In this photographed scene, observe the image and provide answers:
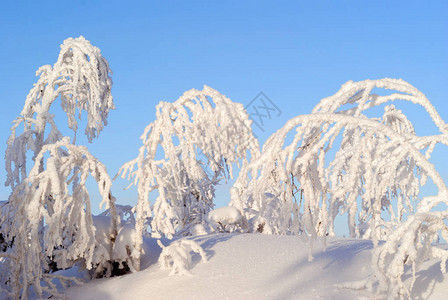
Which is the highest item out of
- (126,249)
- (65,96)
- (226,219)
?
(65,96)

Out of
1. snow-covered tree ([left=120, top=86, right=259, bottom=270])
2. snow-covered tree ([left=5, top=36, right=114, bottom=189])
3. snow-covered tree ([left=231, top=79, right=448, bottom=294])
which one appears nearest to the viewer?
snow-covered tree ([left=231, top=79, right=448, bottom=294])

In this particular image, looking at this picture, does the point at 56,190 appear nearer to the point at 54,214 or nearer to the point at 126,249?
the point at 54,214

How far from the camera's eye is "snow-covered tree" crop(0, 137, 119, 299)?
775 centimetres

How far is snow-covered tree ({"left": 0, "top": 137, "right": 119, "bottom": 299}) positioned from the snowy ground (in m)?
0.71

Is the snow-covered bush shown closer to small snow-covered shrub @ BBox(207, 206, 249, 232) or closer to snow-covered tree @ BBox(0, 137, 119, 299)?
snow-covered tree @ BBox(0, 137, 119, 299)

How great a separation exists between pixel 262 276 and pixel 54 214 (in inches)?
142

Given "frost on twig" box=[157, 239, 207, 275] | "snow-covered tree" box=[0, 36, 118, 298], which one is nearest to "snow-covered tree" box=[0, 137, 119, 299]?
"snow-covered tree" box=[0, 36, 118, 298]

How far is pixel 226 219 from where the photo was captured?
40.9 ft

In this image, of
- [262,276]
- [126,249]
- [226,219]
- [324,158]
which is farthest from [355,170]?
[226,219]

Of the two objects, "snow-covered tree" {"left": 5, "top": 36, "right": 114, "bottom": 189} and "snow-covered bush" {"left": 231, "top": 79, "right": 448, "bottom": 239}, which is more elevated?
"snow-covered tree" {"left": 5, "top": 36, "right": 114, "bottom": 189}

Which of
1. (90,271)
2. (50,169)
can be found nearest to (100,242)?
(90,271)

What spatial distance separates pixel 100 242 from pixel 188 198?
11.3 metres

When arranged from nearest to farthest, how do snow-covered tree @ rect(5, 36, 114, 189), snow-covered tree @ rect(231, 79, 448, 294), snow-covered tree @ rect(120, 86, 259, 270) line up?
snow-covered tree @ rect(231, 79, 448, 294)
snow-covered tree @ rect(120, 86, 259, 270)
snow-covered tree @ rect(5, 36, 114, 189)

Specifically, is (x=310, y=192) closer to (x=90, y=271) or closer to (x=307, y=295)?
(x=307, y=295)
